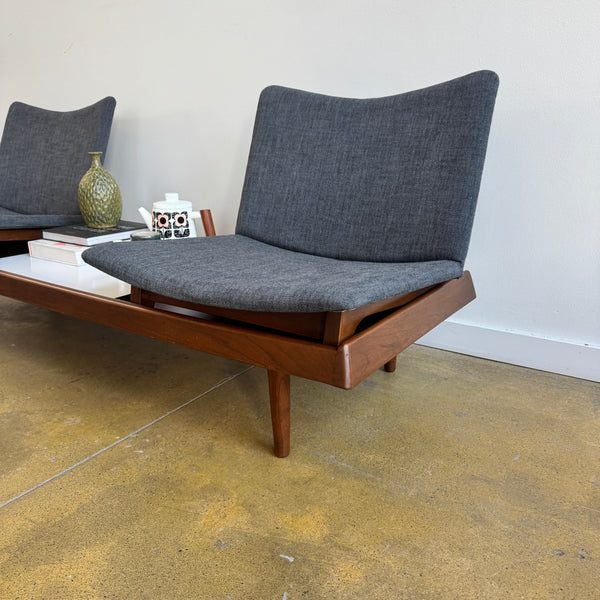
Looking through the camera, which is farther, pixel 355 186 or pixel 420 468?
pixel 355 186

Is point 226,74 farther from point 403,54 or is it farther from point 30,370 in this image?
point 30,370

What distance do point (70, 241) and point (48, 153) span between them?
840 millimetres

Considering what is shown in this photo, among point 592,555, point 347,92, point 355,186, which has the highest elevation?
point 347,92

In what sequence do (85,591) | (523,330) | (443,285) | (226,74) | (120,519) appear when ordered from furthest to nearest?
(226,74) → (523,330) → (443,285) → (120,519) → (85,591)

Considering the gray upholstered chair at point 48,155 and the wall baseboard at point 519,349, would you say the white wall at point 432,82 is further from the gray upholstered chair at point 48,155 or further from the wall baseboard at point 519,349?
the gray upholstered chair at point 48,155

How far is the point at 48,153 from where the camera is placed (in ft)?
7.38

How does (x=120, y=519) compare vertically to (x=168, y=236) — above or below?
below

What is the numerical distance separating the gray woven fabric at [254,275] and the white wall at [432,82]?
1.50 ft

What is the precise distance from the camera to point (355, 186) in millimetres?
1472

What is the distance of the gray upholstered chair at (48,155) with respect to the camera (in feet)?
6.98

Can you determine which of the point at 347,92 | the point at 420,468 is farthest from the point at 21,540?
the point at 347,92

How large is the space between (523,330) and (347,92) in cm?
97

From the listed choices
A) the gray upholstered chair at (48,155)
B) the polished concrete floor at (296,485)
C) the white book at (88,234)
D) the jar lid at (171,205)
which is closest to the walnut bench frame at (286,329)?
the polished concrete floor at (296,485)

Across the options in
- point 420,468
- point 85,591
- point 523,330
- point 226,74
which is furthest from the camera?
point 226,74
